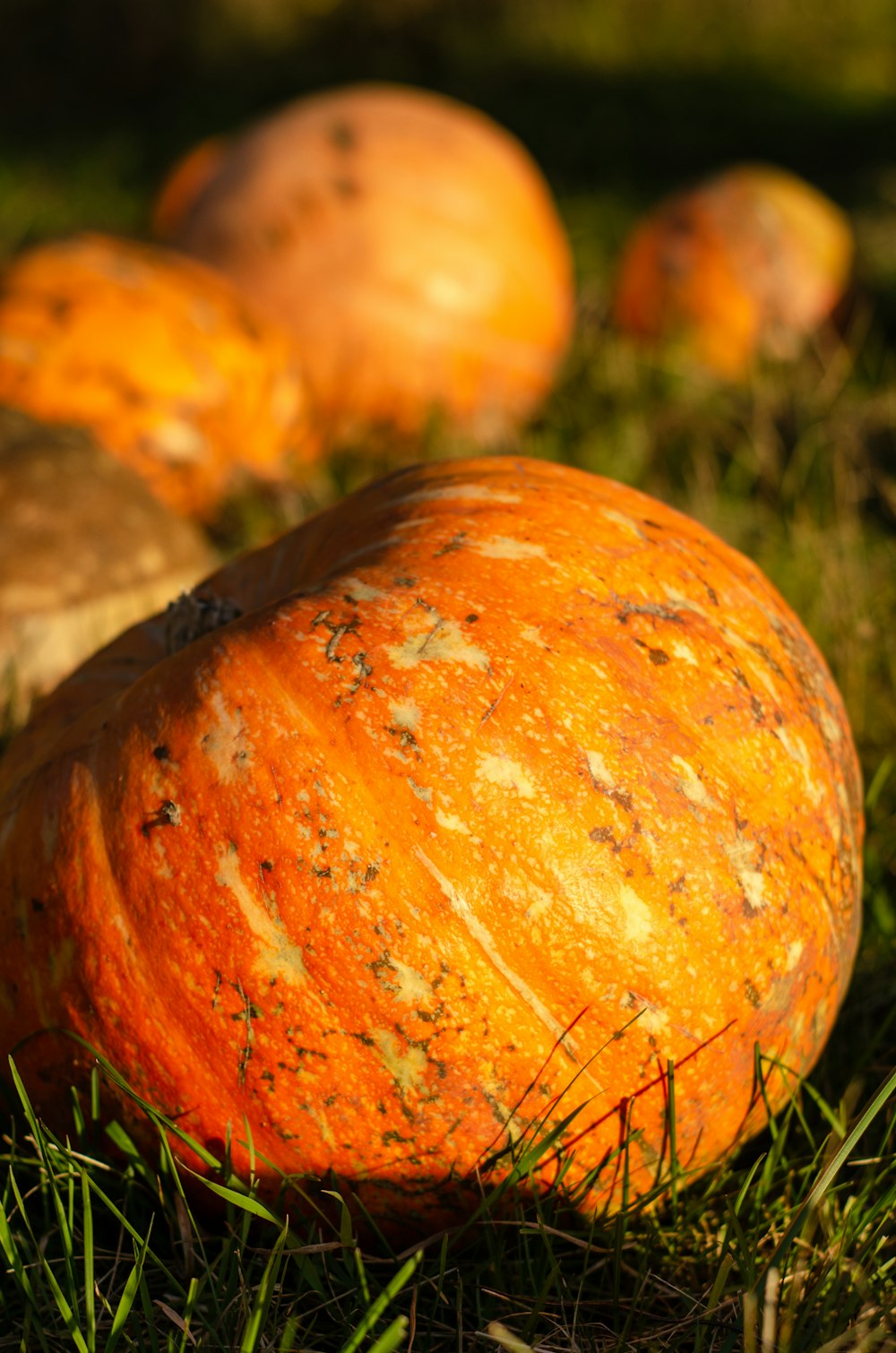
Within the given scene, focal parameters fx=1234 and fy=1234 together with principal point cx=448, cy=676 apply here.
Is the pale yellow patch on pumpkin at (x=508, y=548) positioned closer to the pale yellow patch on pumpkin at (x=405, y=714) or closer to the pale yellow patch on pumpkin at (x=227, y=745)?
the pale yellow patch on pumpkin at (x=405, y=714)

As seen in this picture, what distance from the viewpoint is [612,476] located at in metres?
3.93

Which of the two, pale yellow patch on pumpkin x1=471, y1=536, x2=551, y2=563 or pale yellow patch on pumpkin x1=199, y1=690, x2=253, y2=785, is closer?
pale yellow patch on pumpkin x1=199, y1=690, x2=253, y2=785

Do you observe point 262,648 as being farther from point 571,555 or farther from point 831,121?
point 831,121

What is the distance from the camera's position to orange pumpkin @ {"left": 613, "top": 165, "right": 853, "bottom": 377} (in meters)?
5.07

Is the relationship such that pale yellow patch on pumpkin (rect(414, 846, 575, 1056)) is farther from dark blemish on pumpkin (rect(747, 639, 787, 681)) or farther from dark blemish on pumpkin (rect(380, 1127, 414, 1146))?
dark blemish on pumpkin (rect(747, 639, 787, 681))

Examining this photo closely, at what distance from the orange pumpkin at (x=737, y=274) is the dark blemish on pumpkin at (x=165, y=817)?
151 inches

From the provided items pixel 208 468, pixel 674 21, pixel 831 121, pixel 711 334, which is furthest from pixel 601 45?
pixel 208 468

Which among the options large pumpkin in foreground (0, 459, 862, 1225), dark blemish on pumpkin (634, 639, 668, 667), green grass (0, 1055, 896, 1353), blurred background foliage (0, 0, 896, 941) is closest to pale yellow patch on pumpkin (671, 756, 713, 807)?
large pumpkin in foreground (0, 459, 862, 1225)

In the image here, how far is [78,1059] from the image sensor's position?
66.4 inches

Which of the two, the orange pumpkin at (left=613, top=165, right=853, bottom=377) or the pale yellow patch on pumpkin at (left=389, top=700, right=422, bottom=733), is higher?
the pale yellow patch on pumpkin at (left=389, top=700, right=422, bottom=733)

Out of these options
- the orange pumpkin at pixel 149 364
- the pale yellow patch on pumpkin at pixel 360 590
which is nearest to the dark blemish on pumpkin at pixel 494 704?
the pale yellow patch on pumpkin at pixel 360 590

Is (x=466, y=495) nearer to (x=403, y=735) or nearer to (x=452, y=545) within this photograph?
(x=452, y=545)

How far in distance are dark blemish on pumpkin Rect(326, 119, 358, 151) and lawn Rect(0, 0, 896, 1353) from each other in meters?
0.95

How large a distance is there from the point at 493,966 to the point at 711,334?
4117 millimetres
